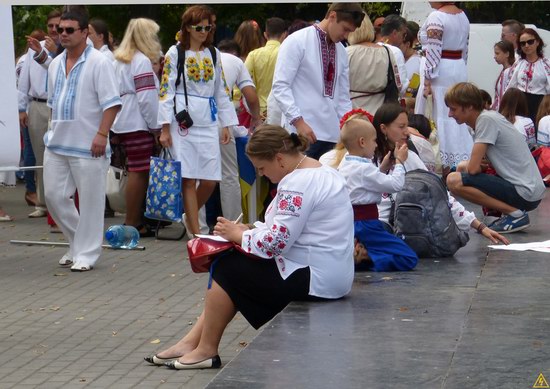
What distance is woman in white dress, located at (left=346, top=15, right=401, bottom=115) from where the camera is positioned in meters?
11.6

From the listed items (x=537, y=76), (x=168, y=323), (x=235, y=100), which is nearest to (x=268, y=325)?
(x=168, y=323)

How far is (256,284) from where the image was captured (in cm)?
641

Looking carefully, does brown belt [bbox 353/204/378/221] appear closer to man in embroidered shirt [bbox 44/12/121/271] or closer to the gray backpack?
the gray backpack

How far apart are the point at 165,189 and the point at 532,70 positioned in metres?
6.95

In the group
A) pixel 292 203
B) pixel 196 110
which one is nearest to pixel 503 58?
pixel 196 110

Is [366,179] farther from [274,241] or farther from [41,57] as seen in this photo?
[41,57]

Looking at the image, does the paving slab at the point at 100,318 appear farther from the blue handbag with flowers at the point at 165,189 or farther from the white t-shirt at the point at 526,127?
the white t-shirt at the point at 526,127

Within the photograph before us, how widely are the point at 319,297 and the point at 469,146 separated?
6.60 metres

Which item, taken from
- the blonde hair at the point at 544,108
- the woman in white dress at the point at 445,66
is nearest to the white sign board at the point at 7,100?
the woman in white dress at the point at 445,66

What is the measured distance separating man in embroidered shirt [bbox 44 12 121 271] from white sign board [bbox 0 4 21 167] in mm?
322

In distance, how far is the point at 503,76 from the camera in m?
16.6

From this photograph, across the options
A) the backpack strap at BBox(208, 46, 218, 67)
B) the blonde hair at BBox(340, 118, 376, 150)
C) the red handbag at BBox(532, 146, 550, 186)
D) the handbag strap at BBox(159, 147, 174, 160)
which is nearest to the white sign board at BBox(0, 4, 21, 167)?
the handbag strap at BBox(159, 147, 174, 160)

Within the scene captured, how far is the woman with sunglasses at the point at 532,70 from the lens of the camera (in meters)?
16.2

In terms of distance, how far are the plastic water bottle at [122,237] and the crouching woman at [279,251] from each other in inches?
176
